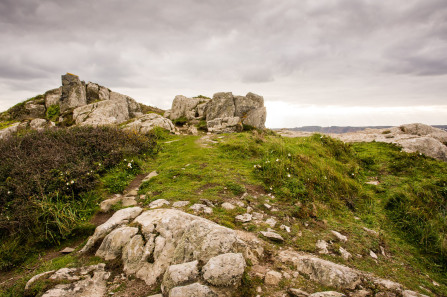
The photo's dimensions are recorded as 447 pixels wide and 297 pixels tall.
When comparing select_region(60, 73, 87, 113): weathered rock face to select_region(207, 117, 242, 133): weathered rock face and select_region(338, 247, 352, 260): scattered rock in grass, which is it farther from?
select_region(338, 247, 352, 260): scattered rock in grass

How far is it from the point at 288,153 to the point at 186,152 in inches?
223

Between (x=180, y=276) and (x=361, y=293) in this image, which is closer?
(x=180, y=276)

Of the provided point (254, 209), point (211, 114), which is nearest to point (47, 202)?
point (254, 209)

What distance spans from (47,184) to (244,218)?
20.8 ft

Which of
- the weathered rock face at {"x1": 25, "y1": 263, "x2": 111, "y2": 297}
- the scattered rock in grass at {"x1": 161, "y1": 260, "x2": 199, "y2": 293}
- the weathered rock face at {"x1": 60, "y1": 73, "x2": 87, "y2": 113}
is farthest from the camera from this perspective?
the weathered rock face at {"x1": 60, "y1": 73, "x2": 87, "y2": 113}

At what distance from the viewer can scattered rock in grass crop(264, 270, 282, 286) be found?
11.1 ft

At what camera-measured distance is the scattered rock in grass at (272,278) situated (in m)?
3.39

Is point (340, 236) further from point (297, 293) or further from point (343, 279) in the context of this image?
point (297, 293)

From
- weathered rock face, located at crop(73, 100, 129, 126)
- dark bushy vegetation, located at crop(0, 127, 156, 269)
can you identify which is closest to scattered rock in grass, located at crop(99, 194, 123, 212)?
dark bushy vegetation, located at crop(0, 127, 156, 269)

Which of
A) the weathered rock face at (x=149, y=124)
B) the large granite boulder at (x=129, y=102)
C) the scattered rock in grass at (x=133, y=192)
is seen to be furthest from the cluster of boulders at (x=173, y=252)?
the large granite boulder at (x=129, y=102)

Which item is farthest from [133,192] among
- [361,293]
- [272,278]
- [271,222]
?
[361,293]

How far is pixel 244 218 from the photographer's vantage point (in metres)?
5.69

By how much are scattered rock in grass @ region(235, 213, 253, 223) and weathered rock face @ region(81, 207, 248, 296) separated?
1.42 meters

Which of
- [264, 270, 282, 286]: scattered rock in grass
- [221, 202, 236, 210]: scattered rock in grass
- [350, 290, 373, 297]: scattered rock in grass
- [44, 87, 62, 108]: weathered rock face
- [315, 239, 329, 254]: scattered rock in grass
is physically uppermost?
[44, 87, 62, 108]: weathered rock face
